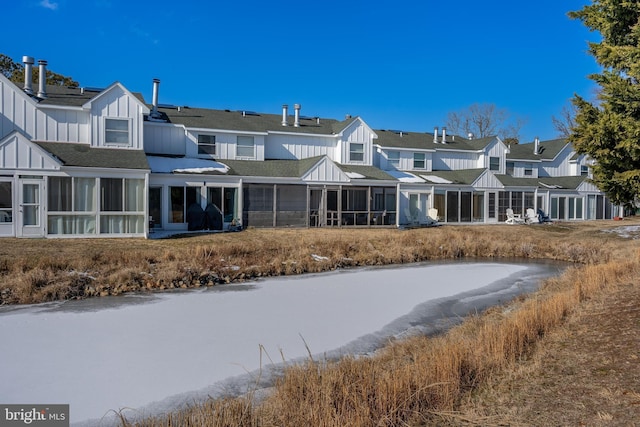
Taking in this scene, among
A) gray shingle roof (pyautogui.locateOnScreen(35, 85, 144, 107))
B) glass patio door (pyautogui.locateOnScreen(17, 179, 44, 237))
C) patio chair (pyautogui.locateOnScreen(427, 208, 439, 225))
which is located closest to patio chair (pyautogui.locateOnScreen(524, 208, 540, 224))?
patio chair (pyautogui.locateOnScreen(427, 208, 439, 225))

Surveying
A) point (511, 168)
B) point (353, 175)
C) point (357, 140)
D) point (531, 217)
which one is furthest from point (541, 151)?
point (353, 175)

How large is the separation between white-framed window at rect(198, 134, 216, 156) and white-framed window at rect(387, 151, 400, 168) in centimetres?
1189

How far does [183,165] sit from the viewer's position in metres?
23.0

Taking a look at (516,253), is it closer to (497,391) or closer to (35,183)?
(497,391)

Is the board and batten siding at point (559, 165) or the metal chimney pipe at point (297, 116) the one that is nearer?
the metal chimney pipe at point (297, 116)

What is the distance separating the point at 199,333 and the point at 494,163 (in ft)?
104

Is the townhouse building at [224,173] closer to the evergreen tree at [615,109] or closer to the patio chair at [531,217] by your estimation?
the patio chair at [531,217]

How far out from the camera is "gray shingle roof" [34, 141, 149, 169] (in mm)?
18328

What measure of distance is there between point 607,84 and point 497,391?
23.6ft

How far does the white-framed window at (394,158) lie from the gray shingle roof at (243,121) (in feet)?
13.3

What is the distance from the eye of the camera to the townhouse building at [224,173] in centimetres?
1798

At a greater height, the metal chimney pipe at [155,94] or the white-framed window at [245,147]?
the metal chimney pipe at [155,94]

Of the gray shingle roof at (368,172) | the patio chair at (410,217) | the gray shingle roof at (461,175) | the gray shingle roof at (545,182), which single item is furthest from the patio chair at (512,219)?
the gray shingle roof at (368,172)

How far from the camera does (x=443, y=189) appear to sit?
97.3 ft
